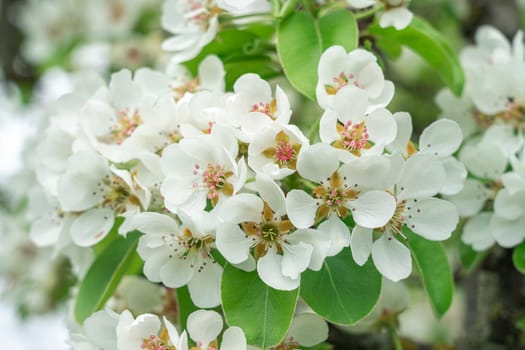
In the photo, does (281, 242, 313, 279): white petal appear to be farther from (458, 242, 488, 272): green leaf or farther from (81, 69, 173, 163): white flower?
(458, 242, 488, 272): green leaf

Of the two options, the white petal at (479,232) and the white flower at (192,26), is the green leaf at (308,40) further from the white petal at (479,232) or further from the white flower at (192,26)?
the white petal at (479,232)

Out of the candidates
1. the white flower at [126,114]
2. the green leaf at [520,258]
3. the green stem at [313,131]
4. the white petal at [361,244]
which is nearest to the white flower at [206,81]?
the white flower at [126,114]

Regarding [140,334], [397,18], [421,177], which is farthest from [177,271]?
[397,18]

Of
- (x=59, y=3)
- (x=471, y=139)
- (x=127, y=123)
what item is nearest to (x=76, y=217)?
(x=127, y=123)

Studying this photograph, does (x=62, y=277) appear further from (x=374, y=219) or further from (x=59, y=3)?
(x=374, y=219)

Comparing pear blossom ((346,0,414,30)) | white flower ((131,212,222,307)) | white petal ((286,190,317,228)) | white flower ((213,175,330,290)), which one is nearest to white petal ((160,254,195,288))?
white flower ((131,212,222,307))
